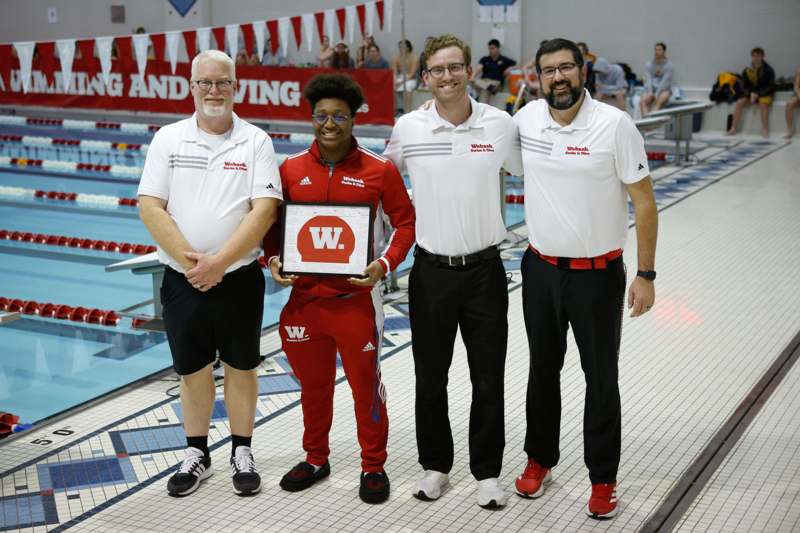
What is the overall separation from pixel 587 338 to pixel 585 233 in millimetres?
346

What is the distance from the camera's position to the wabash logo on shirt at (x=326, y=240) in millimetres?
3141

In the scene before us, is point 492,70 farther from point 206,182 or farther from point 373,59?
point 206,182

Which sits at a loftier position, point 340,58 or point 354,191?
point 340,58

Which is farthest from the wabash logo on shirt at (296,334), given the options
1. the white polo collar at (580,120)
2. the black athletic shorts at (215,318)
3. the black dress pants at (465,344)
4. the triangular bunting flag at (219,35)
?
the triangular bunting flag at (219,35)

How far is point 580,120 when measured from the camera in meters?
3.03

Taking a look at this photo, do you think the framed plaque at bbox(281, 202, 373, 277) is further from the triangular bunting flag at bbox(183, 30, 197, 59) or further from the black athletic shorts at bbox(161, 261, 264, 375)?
the triangular bunting flag at bbox(183, 30, 197, 59)

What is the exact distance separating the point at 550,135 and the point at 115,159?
34.0 feet

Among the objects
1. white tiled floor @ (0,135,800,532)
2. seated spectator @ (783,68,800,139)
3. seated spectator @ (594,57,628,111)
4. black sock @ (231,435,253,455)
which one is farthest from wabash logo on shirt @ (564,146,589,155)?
seated spectator @ (783,68,800,139)

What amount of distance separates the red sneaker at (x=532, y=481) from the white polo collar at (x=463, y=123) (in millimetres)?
1174

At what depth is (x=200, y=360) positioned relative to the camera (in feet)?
10.9

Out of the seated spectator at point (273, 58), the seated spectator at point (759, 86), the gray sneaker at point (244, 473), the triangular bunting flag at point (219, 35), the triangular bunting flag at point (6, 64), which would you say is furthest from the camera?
the seated spectator at point (273, 58)

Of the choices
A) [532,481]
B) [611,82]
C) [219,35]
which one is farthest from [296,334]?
[611,82]

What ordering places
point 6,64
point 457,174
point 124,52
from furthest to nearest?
1. point 6,64
2. point 124,52
3. point 457,174

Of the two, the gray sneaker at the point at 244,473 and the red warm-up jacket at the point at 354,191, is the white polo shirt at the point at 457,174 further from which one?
the gray sneaker at the point at 244,473
